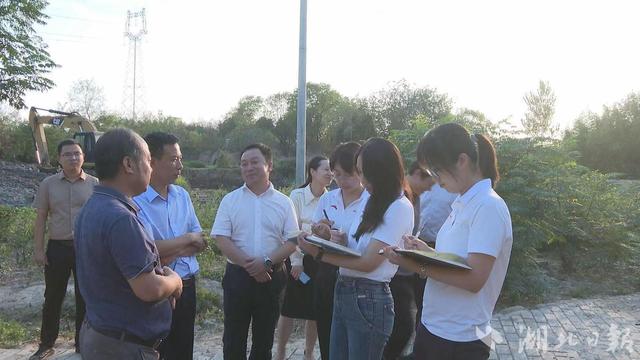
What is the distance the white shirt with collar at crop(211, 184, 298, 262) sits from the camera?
377 centimetres

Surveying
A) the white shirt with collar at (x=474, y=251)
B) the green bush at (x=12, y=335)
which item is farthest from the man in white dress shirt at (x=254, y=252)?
the green bush at (x=12, y=335)

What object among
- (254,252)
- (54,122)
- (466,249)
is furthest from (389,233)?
(54,122)

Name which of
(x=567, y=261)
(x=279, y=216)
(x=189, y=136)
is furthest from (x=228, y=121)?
(x=279, y=216)

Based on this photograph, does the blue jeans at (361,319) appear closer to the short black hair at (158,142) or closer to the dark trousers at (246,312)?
the dark trousers at (246,312)

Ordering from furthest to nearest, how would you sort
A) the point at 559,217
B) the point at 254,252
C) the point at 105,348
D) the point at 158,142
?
the point at 559,217
the point at 254,252
the point at 158,142
the point at 105,348

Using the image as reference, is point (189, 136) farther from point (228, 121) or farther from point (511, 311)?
point (511, 311)

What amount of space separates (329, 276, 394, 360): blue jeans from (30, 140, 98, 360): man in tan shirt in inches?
119

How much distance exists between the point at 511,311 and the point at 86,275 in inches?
234

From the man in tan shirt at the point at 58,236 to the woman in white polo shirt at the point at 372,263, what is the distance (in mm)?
3055

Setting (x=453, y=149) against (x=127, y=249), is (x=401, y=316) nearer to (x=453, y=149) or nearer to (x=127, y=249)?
(x=453, y=149)

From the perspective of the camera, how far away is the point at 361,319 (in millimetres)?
2807

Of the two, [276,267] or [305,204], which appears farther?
[305,204]

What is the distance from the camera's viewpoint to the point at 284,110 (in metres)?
63.7

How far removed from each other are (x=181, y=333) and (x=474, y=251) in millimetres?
2129
